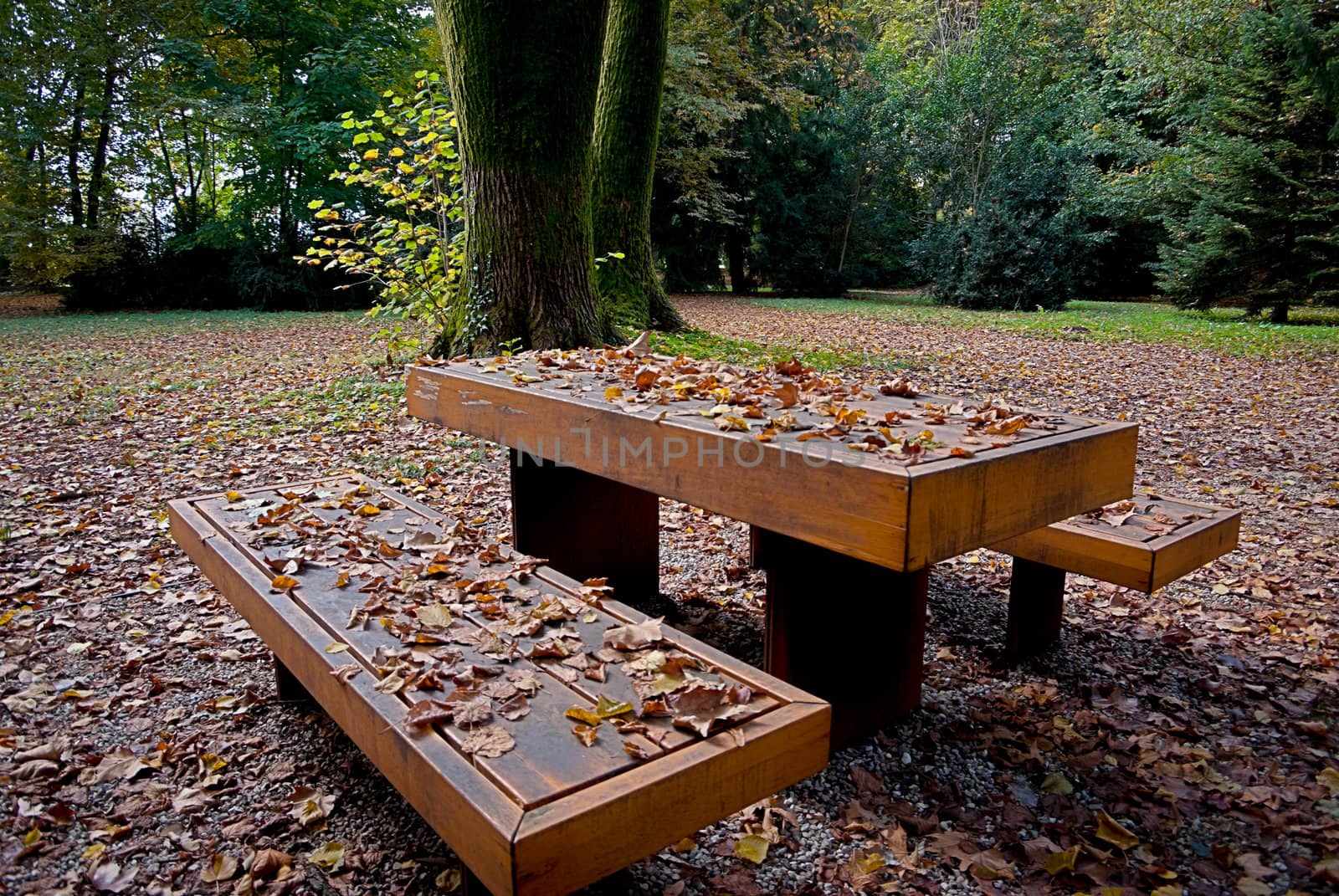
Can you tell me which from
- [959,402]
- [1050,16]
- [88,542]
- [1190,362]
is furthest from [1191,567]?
[1050,16]

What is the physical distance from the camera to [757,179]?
22703 mm

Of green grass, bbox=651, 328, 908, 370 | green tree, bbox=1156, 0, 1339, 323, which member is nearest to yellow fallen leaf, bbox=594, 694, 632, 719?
green grass, bbox=651, 328, 908, 370

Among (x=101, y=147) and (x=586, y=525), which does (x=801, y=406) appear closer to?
(x=586, y=525)

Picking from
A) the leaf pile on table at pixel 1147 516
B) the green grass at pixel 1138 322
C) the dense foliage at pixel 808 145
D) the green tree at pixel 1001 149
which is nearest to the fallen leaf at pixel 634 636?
the leaf pile on table at pixel 1147 516

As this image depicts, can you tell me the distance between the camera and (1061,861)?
1.99 meters

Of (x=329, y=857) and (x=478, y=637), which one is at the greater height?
(x=478, y=637)

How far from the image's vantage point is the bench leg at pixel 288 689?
2.70 meters

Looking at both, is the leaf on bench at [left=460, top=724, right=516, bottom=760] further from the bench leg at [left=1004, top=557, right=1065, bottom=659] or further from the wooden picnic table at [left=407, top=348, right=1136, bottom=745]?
the bench leg at [left=1004, top=557, right=1065, bottom=659]

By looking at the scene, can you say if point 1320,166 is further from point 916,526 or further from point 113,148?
point 113,148

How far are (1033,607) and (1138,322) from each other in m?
13.5

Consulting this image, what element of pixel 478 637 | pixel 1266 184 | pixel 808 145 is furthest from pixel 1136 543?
pixel 808 145

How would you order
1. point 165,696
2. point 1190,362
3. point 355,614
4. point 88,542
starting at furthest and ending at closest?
point 1190,362, point 88,542, point 165,696, point 355,614

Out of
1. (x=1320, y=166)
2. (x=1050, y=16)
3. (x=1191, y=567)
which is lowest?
(x=1191, y=567)

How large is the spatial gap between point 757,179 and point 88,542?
67.9 feet
